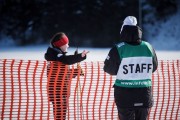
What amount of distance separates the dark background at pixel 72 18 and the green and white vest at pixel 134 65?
132 feet

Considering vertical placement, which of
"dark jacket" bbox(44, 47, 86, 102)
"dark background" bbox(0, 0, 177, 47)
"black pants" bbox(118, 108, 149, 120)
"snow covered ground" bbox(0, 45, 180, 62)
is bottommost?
"black pants" bbox(118, 108, 149, 120)

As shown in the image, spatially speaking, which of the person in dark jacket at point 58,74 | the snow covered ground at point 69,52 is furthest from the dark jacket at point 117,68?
the snow covered ground at point 69,52

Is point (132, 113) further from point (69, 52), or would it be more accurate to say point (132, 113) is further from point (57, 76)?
point (69, 52)

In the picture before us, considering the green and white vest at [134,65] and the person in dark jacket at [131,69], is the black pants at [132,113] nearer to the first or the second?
the person in dark jacket at [131,69]

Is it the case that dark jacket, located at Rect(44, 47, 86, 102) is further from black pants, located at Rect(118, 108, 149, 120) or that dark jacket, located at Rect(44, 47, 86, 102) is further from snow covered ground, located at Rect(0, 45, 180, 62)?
snow covered ground, located at Rect(0, 45, 180, 62)

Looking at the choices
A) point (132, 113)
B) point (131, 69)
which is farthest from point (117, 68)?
point (132, 113)

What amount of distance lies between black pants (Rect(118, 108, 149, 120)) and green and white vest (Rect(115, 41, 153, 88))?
0.27m

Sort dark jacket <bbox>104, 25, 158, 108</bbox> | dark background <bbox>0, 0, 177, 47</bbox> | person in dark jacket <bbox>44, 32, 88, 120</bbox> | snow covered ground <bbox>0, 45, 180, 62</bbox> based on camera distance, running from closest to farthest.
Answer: dark jacket <bbox>104, 25, 158, 108</bbox> < person in dark jacket <bbox>44, 32, 88, 120</bbox> < snow covered ground <bbox>0, 45, 180, 62</bbox> < dark background <bbox>0, 0, 177, 47</bbox>

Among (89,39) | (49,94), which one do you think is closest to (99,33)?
(89,39)

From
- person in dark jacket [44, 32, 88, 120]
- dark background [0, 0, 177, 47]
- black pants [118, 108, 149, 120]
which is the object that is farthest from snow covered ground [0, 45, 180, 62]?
black pants [118, 108, 149, 120]

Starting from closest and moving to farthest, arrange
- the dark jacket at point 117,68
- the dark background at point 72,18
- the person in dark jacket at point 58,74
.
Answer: the dark jacket at point 117,68 < the person in dark jacket at point 58,74 < the dark background at point 72,18

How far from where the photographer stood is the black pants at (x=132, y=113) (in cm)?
418

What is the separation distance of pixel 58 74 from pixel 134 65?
176cm

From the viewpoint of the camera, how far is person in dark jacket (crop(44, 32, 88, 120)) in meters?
5.48
